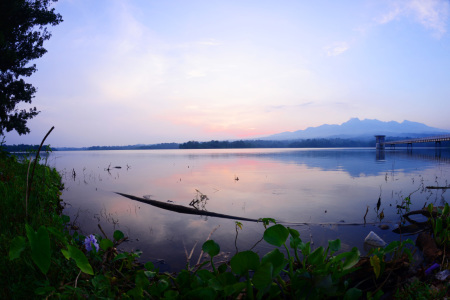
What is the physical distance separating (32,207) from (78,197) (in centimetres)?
555

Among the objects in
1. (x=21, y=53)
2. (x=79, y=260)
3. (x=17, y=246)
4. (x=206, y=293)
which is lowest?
(x=206, y=293)

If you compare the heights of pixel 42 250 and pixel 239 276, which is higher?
pixel 42 250

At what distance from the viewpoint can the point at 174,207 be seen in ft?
24.5

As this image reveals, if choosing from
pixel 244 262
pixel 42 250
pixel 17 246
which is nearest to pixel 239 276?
pixel 244 262

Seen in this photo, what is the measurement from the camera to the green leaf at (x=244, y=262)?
1.80 metres

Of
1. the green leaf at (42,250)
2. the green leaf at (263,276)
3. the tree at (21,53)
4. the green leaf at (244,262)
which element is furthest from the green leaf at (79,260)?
the tree at (21,53)

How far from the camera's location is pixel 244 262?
181cm

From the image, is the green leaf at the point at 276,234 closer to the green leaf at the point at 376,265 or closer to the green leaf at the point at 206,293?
the green leaf at the point at 206,293

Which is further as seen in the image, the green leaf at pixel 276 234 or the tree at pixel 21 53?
the tree at pixel 21 53

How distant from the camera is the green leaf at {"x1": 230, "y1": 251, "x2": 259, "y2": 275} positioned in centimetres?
180

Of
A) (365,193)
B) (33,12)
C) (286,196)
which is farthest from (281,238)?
(33,12)

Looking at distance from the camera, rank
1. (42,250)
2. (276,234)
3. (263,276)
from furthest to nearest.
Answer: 1. (276,234)
2. (42,250)
3. (263,276)

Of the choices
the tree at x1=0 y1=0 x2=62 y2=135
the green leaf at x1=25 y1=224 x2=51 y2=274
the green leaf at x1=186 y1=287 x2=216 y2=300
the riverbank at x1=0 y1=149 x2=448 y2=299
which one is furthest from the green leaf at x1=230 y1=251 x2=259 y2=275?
the tree at x1=0 y1=0 x2=62 y2=135

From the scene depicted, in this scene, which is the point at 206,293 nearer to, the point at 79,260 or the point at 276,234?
the point at 276,234
